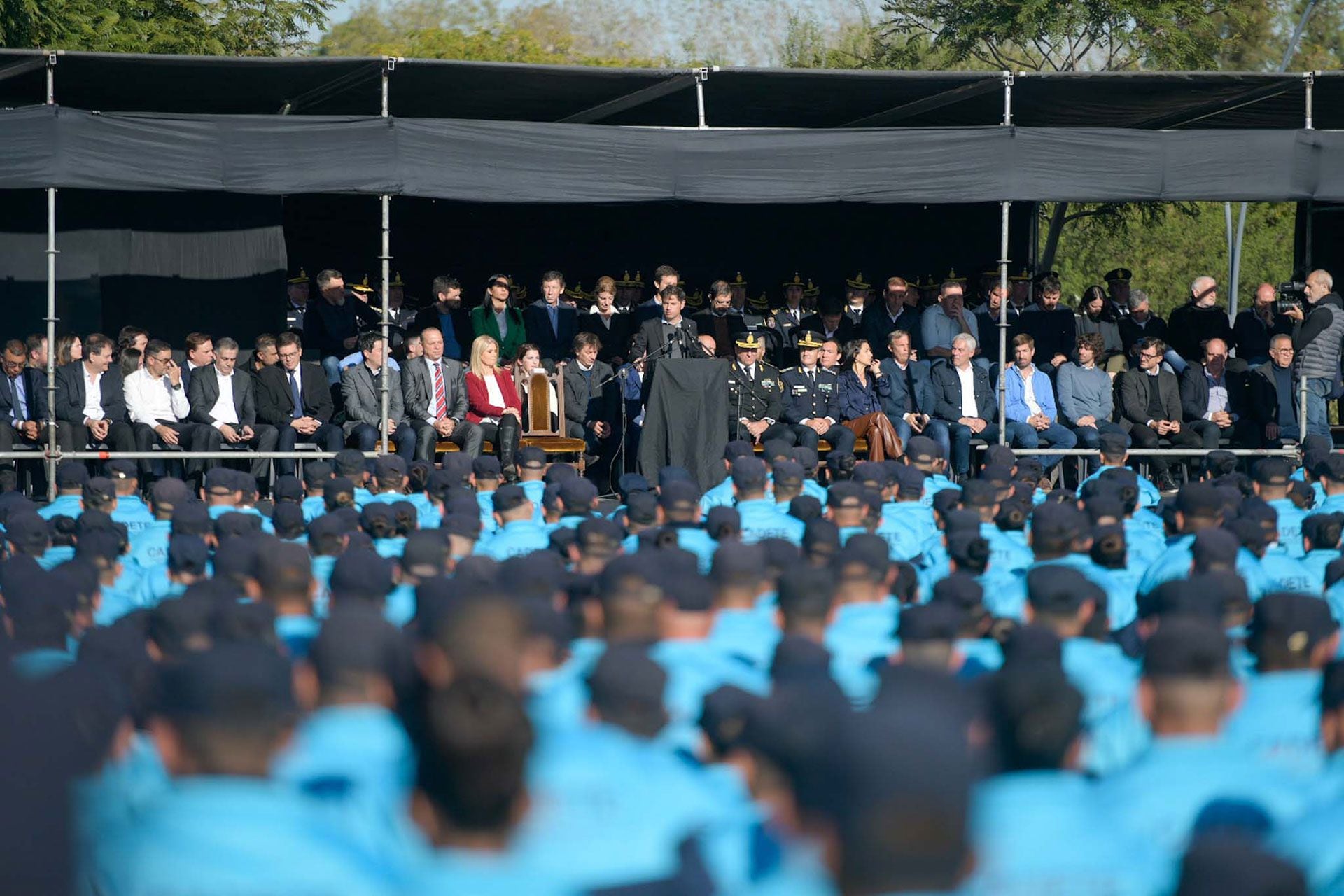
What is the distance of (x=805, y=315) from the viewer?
1681 centimetres

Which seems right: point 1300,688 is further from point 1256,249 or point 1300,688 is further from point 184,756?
point 1256,249

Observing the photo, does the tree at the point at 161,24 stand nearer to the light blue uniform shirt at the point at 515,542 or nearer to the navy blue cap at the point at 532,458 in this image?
the navy blue cap at the point at 532,458

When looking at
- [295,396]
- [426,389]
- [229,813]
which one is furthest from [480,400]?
[229,813]

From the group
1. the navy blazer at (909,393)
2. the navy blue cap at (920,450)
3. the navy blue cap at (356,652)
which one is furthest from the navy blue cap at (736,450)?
the navy blue cap at (356,652)

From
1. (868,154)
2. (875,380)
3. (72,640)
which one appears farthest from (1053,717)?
(875,380)

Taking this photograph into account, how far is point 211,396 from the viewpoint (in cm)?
1401

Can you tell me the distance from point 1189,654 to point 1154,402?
11.7m

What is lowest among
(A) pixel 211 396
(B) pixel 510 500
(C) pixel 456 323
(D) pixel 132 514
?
(D) pixel 132 514

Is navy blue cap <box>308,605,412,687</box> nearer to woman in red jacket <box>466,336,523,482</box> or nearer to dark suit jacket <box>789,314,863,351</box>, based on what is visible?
woman in red jacket <box>466,336,523,482</box>

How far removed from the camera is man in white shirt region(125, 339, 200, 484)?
44.5 ft

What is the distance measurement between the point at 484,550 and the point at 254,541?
1.55 m

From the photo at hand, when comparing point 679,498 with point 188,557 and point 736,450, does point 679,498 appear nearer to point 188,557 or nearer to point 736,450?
point 188,557

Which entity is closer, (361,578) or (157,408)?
(361,578)

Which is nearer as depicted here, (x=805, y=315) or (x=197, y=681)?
(x=197, y=681)
